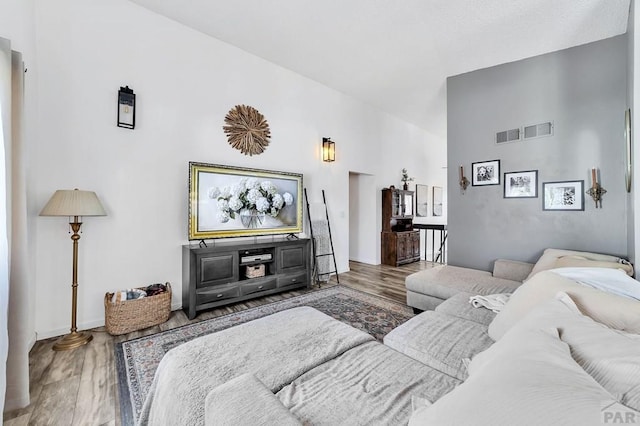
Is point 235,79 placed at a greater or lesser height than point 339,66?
lesser

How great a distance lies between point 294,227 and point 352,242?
7.84 ft

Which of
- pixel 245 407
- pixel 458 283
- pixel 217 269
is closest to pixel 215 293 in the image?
pixel 217 269

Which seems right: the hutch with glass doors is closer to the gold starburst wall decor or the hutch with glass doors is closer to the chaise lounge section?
the chaise lounge section

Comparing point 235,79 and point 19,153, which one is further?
point 235,79

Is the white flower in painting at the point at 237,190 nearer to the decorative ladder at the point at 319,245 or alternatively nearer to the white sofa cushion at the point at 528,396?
the decorative ladder at the point at 319,245

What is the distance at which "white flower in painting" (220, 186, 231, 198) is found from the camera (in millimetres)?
3309

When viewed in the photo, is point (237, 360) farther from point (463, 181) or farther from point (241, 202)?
point (463, 181)

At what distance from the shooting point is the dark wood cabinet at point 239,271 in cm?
287

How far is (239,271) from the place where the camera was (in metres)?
3.28

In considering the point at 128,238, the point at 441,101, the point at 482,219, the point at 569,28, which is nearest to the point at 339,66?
the point at 441,101

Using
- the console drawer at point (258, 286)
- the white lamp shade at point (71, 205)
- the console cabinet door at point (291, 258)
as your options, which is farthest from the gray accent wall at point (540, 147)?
the white lamp shade at point (71, 205)

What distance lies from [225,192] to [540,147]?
12.6ft

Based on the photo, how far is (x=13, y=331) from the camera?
1548 mm

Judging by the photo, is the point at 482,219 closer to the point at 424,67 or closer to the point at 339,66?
the point at 424,67
